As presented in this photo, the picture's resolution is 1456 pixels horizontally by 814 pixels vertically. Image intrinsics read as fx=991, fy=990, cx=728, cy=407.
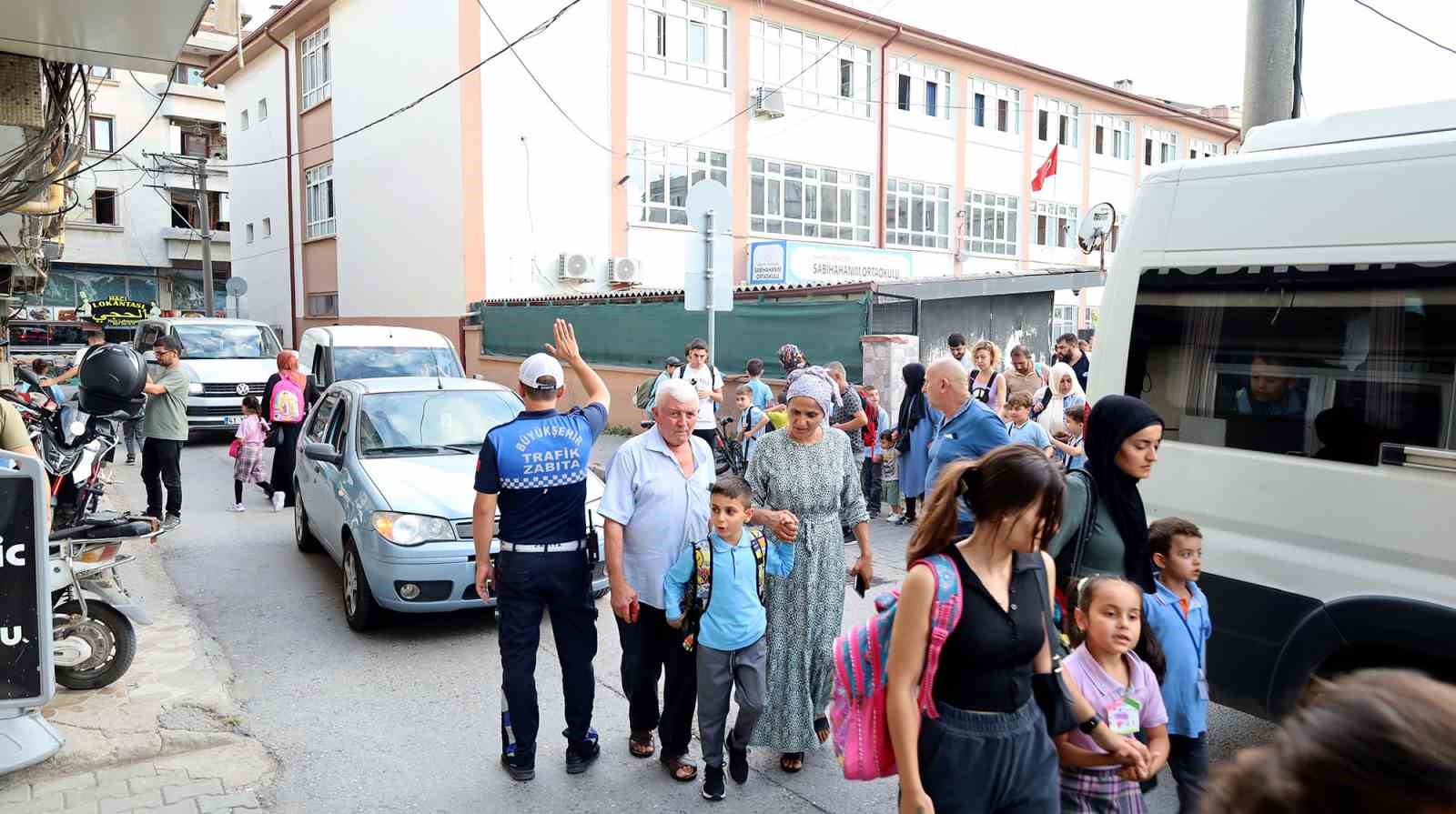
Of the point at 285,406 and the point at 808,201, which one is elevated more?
the point at 808,201

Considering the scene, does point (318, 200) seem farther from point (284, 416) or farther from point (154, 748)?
point (154, 748)

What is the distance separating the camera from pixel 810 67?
25562mm

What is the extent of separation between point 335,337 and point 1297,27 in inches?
464

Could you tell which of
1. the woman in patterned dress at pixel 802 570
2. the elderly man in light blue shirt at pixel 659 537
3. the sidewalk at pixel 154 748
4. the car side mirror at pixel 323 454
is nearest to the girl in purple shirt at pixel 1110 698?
the woman in patterned dress at pixel 802 570

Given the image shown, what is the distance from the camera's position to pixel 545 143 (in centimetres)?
2247

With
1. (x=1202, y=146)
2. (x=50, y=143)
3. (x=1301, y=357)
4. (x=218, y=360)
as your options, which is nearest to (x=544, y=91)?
(x=218, y=360)

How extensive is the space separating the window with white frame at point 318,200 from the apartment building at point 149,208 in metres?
9.70

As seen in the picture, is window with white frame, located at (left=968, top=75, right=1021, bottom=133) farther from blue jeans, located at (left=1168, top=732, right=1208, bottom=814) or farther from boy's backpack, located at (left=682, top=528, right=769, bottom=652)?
blue jeans, located at (left=1168, top=732, right=1208, bottom=814)

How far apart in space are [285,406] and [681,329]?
22.9 ft

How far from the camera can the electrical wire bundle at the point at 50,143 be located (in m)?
7.52

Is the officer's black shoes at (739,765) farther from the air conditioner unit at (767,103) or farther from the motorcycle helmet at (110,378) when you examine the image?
the air conditioner unit at (767,103)

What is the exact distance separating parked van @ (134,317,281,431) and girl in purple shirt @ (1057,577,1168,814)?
14.5 meters

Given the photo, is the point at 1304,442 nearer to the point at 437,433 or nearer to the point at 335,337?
the point at 437,433

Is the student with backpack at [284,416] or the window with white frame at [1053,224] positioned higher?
the window with white frame at [1053,224]
